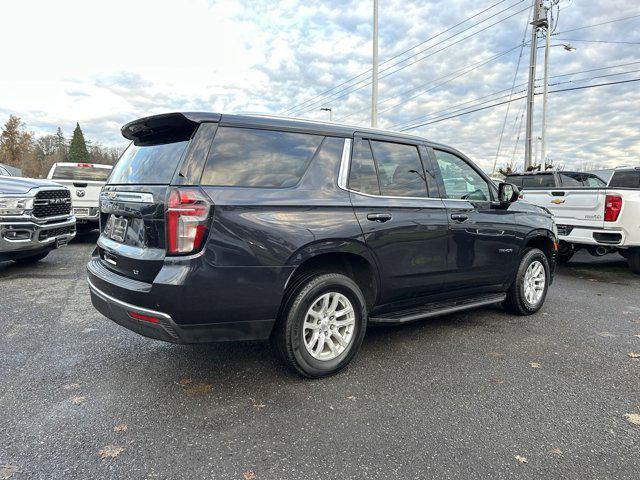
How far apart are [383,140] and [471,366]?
202 cm

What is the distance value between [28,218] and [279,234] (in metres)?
5.13

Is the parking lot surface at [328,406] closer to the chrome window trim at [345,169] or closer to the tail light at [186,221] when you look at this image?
the tail light at [186,221]

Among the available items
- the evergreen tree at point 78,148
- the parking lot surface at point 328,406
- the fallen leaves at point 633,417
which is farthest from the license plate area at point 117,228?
the evergreen tree at point 78,148

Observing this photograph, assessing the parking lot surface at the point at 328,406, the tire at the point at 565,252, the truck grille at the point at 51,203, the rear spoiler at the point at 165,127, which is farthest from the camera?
the tire at the point at 565,252

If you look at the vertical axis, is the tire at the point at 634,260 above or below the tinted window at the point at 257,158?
below

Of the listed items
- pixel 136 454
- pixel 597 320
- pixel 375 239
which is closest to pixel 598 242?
pixel 597 320

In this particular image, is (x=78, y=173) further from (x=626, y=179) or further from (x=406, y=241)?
(x=626, y=179)

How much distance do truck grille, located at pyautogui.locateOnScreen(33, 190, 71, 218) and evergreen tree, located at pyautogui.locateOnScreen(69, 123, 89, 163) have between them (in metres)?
69.4

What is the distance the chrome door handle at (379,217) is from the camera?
345cm

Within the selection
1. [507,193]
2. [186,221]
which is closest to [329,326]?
[186,221]

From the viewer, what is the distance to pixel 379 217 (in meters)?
3.49

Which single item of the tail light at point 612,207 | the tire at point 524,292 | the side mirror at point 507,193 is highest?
the side mirror at point 507,193

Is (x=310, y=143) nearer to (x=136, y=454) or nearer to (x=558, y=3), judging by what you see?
(x=136, y=454)

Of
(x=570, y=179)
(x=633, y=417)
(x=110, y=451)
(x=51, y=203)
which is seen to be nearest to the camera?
(x=110, y=451)
